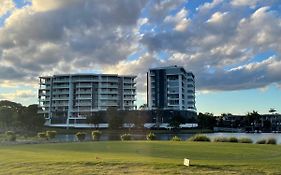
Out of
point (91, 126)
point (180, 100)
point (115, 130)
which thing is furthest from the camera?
point (180, 100)

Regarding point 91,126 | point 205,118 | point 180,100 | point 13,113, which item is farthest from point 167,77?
point 13,113

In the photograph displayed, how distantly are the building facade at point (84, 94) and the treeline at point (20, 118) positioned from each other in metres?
38.6

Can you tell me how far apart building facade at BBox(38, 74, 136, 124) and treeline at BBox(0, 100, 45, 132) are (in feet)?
127

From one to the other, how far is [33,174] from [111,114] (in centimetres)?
13058

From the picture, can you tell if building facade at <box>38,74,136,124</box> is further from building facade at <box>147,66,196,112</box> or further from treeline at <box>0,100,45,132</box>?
treeline at <box>0,100,45,132</box>

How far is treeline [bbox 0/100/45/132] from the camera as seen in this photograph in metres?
120

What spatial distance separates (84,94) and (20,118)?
50.5m

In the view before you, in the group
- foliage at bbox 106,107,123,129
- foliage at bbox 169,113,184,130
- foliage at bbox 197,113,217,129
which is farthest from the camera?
foliage at bbox 197,113,217,129

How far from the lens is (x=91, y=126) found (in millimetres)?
168125

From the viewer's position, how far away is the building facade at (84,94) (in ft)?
583

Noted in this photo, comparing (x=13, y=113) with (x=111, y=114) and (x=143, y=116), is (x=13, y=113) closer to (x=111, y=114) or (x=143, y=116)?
(x=111, y=114)

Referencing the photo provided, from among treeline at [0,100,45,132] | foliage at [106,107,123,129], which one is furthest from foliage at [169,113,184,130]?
treeline at [0,100,45,132]

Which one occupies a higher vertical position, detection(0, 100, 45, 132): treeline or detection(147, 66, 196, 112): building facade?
detection(147, 66, 196, 112): building facade

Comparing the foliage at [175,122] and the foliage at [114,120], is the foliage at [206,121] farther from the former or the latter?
the foliage at [114,120]
